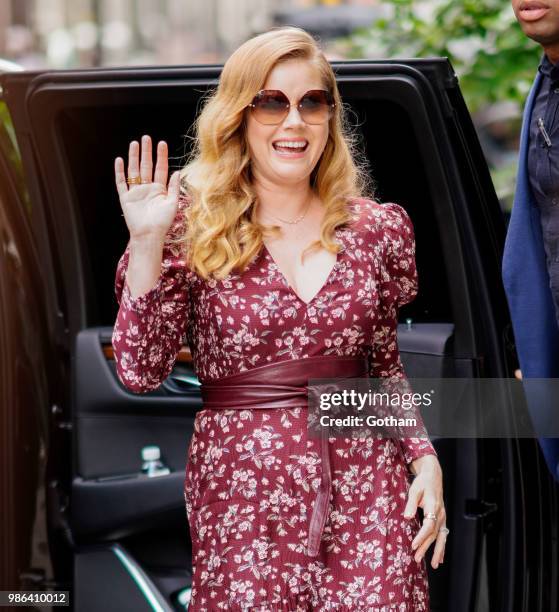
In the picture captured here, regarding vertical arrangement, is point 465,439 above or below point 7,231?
below

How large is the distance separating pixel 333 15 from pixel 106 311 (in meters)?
16.4

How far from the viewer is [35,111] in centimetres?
249

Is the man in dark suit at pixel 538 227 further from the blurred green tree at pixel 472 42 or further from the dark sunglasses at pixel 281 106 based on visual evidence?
the blurred green tree at pixel 472 42

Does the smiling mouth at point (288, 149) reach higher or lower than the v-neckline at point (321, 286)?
higher

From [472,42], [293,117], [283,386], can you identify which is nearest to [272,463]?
[283,386]

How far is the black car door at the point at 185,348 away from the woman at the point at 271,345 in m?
0.29

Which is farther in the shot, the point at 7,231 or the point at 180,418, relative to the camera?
the point at 180,418

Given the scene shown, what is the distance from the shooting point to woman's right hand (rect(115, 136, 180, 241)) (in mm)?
1980

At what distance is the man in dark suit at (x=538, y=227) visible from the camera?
84.1 inches

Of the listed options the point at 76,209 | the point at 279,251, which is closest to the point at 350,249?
the point at 279,251

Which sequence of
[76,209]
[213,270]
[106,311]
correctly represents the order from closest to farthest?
1. [213,270]
2. [76,209]
3. [106,311]

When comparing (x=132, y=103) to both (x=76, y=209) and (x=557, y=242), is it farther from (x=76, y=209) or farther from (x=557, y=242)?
(x=557, y=242)

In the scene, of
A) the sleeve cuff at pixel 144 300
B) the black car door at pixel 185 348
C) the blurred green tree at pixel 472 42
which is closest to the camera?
the sleeve cuff at pixel 144 300

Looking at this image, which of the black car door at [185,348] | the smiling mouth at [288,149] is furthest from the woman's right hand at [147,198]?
the black car door at [185,348]
